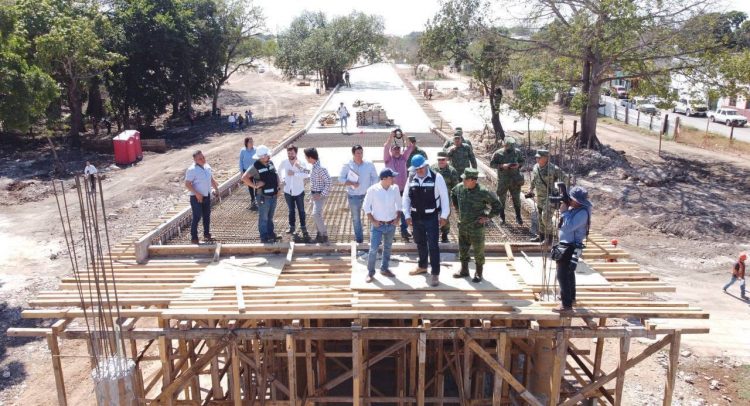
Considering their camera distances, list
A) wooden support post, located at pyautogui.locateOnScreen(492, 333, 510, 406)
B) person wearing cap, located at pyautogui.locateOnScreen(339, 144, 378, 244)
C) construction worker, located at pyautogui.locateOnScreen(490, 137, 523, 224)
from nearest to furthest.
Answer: wooden support post, located at pyautogui.locateOnScreen(492, 333, 510, 406)
person wearing cap, located at pyautogui.locateOnScreen(339, 144, 378, 244)
construction worker, located at pyautogui.locateOnScreen(490, 137, 523, 224)

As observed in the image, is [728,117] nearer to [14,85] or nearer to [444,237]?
[444,237]

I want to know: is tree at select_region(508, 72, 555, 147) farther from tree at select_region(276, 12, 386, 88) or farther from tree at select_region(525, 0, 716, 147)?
tree at select_region(276, 12, 386, 88)

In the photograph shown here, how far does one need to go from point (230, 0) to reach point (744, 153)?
107 feet

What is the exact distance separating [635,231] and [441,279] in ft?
43.4

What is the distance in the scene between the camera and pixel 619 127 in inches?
1446

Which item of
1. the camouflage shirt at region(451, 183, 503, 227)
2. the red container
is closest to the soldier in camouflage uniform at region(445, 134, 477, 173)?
the camouflage shirt at region(451, 183, 503, 227)

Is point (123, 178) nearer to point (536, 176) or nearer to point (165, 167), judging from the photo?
point (165, 167)

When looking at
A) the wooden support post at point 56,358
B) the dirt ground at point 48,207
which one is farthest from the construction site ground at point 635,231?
the wooden support post at point 56,358

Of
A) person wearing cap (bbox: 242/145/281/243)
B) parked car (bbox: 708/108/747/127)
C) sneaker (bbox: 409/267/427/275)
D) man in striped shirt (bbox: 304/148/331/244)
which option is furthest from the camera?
parked car (bbox: 708/108/747/127)

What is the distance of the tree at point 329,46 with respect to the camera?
1953 inches

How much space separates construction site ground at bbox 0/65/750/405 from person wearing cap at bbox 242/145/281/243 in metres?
4.94

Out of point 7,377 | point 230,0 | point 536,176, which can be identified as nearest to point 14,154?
point 230,0

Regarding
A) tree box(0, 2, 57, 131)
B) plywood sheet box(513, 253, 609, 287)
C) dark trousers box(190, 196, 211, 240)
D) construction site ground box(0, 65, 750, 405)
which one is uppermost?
tree box(0, 2, 57, 131)

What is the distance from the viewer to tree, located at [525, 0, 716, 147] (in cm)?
2122
